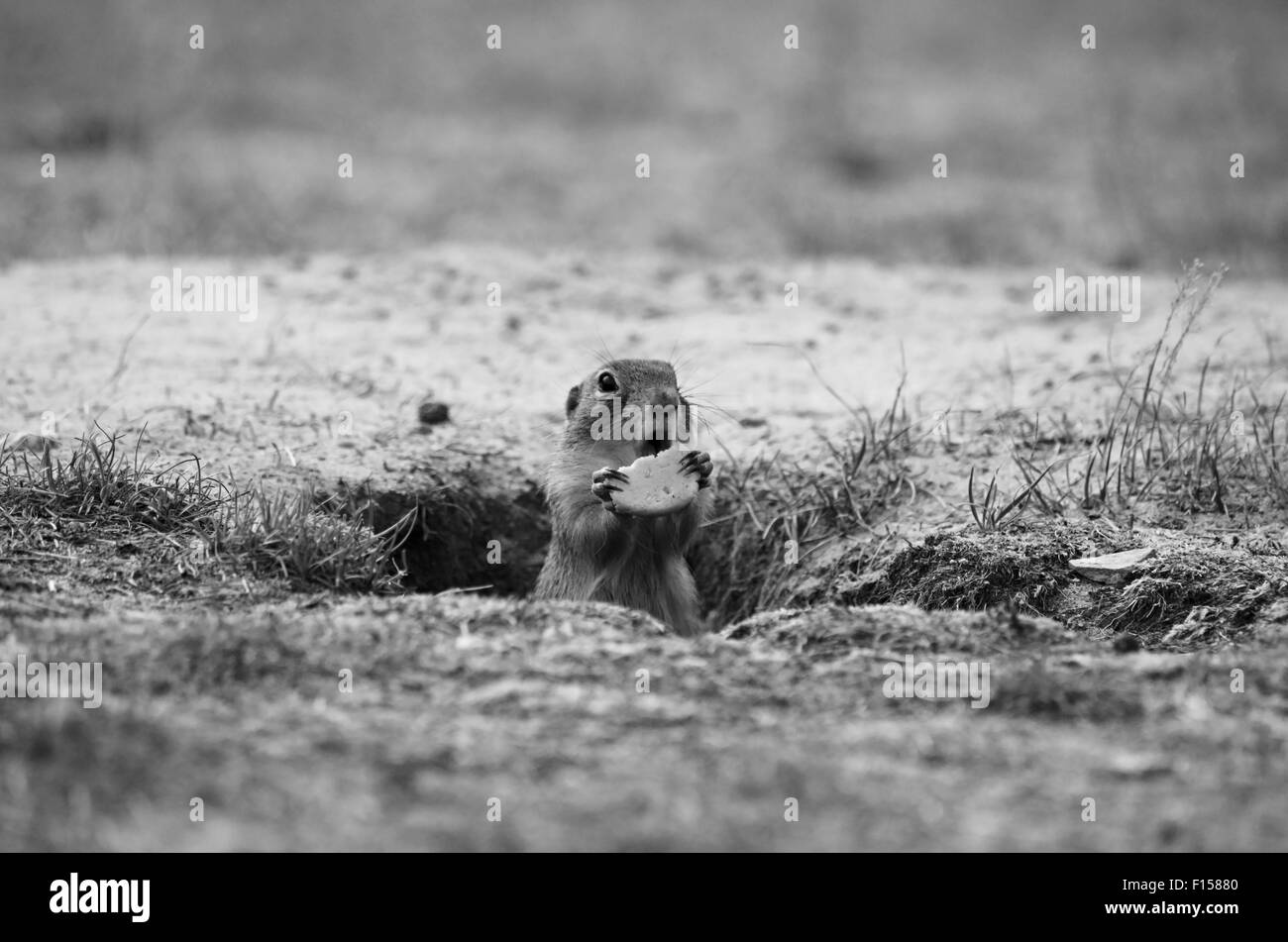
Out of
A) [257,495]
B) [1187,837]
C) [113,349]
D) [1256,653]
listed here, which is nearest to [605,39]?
[113,349]

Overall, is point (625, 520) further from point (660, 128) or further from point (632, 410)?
point (660, 128)

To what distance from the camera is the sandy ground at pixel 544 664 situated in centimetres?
307

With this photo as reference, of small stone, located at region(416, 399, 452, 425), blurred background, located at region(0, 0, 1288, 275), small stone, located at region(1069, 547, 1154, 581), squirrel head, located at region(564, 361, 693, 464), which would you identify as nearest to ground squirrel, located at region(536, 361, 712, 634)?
squirrel head, located at region(564, 361, 693, 464)

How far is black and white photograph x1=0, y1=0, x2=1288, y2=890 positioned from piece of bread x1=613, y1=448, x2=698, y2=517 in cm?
1

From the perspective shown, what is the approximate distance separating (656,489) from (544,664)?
145 centimetres

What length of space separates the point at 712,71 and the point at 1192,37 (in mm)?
5809

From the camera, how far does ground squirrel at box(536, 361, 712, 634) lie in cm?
564

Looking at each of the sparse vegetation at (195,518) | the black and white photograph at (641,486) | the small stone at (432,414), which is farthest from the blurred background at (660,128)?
the sparse vegetation at (195,518)

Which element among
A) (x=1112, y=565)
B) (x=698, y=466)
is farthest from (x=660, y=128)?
(x=1112, y=565)

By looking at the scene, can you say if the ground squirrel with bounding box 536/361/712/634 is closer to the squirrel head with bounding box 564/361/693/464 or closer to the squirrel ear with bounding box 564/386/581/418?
the squirrel head with bounding box 564/361/693/464

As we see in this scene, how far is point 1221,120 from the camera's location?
1363cm

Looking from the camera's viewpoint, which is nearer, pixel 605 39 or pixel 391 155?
pixel 391 155
